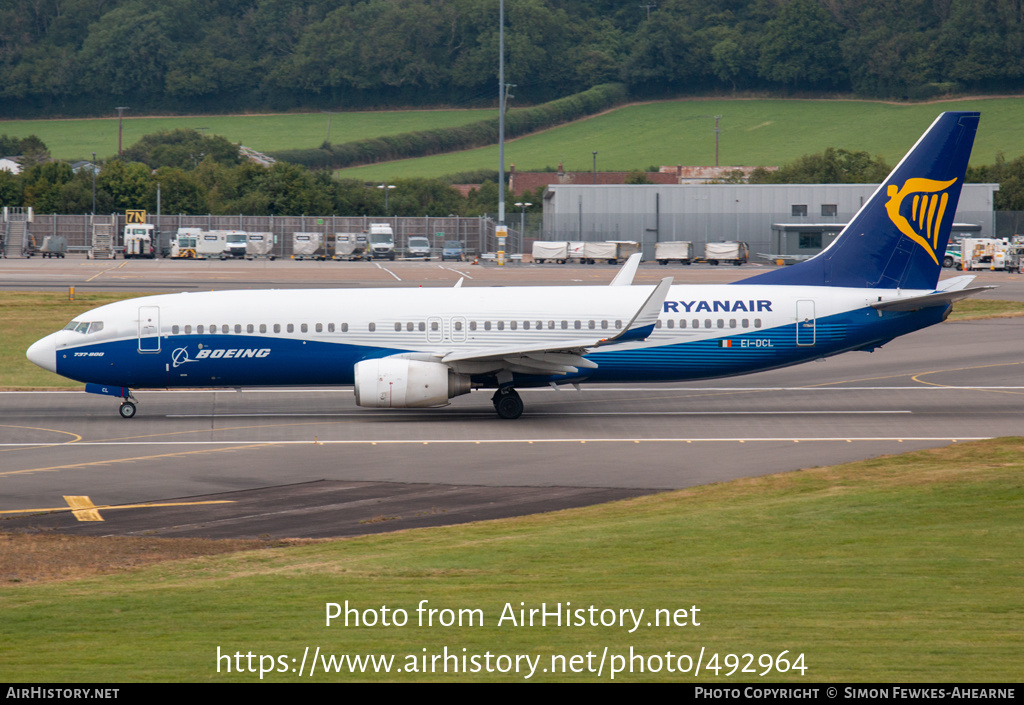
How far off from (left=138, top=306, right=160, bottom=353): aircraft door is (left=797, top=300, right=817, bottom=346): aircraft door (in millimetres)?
20147

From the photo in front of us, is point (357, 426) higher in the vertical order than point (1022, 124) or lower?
lower

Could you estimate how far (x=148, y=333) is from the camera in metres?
35.2

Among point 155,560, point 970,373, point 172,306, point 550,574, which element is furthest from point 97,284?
point 550,574

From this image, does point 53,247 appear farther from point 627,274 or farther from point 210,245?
point 627,274

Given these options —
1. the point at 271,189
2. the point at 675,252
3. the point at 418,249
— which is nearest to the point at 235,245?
the point at 418,249

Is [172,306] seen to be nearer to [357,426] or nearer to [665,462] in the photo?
[357,426]

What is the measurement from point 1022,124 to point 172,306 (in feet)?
605

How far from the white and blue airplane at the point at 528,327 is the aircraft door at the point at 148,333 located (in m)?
0.04

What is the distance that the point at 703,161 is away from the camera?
642 feet

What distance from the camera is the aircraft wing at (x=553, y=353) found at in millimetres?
33000

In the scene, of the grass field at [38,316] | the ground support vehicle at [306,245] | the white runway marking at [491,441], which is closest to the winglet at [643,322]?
the white runway marking at [491,441]

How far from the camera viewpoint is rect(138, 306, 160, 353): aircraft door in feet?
115

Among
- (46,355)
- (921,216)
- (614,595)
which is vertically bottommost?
(614,595)

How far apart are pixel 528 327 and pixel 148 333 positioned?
11836mm
